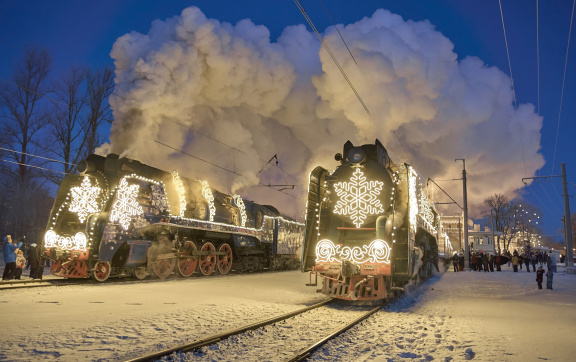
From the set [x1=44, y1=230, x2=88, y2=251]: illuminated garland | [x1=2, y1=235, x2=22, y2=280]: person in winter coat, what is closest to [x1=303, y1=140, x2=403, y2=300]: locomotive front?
[x1=44, y1=230, x2=88, y2=251]: illuminated garland

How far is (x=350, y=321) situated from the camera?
7281 millimetres

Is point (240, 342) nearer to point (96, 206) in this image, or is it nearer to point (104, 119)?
point (96, 206)

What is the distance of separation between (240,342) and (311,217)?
489 centimetres

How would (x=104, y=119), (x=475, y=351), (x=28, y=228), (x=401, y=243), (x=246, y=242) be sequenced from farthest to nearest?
(x=28, y=228) < (x=104, y=119) < (x=246, y=242) < (x=401, y=243) < (x=475, y=351)

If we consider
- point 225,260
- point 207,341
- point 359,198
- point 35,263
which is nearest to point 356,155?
point 359,198

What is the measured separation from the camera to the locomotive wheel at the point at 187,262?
14.7 meters

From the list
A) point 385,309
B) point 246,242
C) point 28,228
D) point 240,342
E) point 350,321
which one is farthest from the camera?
point 28,228

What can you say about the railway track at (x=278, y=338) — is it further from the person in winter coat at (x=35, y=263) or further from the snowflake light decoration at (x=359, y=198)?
the person in winter coat at (x=35, y=263)

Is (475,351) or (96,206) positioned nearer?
(475,351)

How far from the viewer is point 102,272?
491 inches

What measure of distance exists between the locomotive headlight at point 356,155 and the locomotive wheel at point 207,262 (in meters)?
7.69

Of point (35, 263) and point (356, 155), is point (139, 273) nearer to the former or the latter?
point (35, 263)

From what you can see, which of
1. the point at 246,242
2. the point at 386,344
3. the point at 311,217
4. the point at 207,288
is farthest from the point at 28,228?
the point at 386,344

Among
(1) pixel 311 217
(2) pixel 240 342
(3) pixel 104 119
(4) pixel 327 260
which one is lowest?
(2) pixel 240 342
